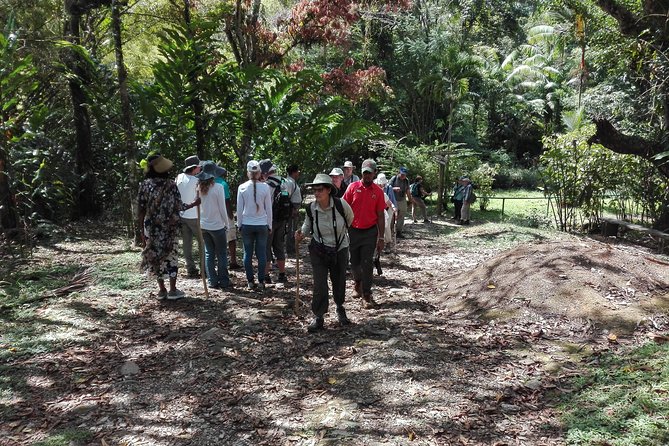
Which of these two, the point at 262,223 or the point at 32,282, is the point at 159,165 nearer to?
the point at 262,223

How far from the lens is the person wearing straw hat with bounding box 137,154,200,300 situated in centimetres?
666

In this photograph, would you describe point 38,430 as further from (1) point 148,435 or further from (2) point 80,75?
(2) point 80,75

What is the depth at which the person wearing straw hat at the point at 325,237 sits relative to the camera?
19.3 ft

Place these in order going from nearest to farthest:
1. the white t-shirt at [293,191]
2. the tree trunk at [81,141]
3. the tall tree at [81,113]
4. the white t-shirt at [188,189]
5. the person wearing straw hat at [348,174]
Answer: the white t-shirt at [188,189], the white t-shirt at [293,191], the person wearing straw hat at [348,174], the tall tree at [81,113], the tree trunk at [81,141]

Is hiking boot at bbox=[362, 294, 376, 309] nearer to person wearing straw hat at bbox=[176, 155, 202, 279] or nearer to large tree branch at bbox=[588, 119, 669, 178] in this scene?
person wearing straw hat at bbox=[176, 155, 202, 279]

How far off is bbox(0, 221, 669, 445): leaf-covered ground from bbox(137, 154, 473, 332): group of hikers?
362 millimetres

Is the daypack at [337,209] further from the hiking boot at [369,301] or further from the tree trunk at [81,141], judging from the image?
the tree trunk at [81,141]

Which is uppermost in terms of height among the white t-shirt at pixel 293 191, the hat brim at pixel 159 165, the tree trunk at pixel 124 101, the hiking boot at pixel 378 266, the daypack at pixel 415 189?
the tree trunk at pixel 124 101

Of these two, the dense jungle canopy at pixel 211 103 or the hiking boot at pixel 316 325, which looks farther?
the dense jungle canopy at pixel 211 103

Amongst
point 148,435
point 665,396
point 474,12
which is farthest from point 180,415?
point 474,12

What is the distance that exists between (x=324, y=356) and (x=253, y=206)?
8.75 ft

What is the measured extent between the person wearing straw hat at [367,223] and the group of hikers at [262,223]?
0.04ft

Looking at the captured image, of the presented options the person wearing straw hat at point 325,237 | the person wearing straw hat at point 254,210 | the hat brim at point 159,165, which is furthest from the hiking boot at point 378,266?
the hat brim at point 159,165

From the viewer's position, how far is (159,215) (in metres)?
6.72
